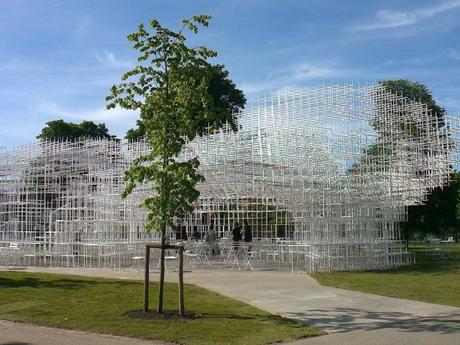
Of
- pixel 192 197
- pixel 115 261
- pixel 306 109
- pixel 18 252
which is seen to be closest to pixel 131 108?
pixel 192 197

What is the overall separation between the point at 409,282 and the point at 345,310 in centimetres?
593

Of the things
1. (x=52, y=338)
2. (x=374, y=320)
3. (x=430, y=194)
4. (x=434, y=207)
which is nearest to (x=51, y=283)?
(x=52, y=338)

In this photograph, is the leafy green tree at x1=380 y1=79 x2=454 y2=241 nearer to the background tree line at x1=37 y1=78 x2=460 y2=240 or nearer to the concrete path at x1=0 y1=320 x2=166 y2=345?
the background tree line at x1=37 y1=78 x2=460 y2=240

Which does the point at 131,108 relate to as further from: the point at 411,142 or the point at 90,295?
the point at 411,142

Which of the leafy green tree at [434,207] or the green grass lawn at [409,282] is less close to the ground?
the leafy green tree at [434,207]

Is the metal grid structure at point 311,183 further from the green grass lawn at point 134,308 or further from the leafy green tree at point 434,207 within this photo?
the leafy green tree at point 434,207

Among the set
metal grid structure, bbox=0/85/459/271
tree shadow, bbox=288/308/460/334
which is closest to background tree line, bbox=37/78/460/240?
metal grid structure, bbox=0/85/459/271

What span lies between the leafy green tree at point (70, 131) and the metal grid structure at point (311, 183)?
24.4 metres

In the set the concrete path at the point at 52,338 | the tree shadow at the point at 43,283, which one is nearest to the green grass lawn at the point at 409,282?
the tree shadow at the point at 43,283

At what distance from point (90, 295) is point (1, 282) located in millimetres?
4241

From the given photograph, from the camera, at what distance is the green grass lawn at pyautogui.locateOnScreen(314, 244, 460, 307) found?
14039mm

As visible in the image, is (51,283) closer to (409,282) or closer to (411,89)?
(409,282)

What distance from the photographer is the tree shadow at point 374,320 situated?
387 inches

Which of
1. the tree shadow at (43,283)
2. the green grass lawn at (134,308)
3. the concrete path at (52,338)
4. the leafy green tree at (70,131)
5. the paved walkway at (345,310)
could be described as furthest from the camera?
the leafy green tree at (70,131)
